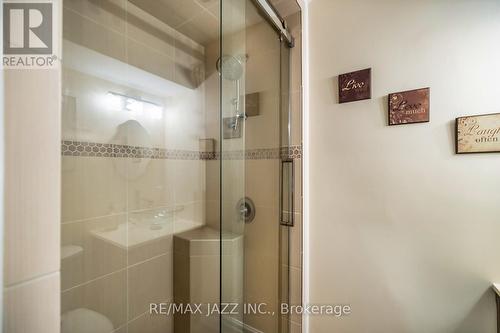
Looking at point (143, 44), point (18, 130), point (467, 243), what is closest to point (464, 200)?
point (467, 243)

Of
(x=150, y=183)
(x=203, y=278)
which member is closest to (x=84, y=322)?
(x=203, y=278)

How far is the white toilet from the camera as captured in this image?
0.90m

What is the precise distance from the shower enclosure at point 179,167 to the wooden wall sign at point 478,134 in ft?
2.19

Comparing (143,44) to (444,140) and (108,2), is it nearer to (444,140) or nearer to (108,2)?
(108,2)

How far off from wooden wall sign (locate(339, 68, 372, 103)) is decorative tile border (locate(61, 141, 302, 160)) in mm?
350

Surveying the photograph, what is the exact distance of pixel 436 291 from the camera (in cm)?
85

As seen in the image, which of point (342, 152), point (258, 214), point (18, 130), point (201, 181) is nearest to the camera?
point (18, 130)

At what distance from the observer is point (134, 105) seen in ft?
4.00

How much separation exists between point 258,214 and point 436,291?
33.0 inches

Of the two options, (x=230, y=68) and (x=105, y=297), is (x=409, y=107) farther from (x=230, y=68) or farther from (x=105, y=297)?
(x=105, y=297)

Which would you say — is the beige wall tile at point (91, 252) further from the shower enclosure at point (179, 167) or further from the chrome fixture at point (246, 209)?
the chrome fixture at point (246, 209)

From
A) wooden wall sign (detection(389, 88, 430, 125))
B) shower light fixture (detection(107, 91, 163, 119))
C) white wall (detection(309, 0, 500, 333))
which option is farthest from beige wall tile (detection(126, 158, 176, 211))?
wooden wall sign (detection(389, 88, 430, 125))

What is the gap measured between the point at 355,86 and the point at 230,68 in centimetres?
62

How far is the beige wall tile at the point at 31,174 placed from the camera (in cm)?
23
